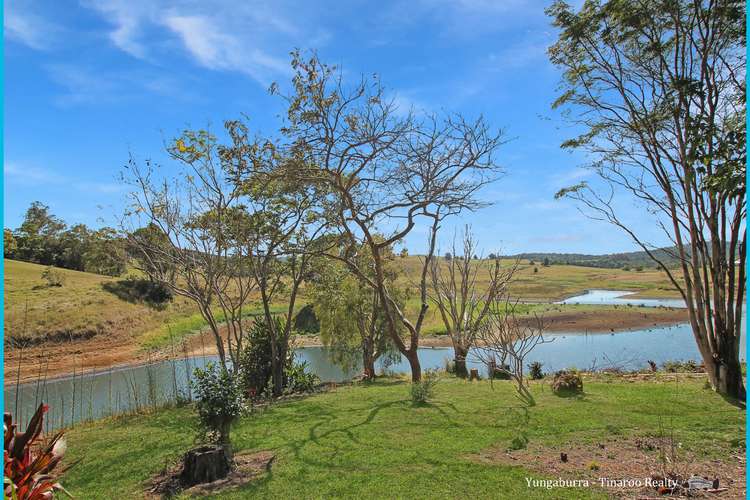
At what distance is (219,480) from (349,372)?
13623mm

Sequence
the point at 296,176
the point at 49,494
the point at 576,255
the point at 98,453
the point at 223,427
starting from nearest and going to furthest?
the point at 49,494
the point at 223,427
the point at 98,453
the point at 296,176
the point at 576,255

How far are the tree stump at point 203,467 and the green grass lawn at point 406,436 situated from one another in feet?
1.73

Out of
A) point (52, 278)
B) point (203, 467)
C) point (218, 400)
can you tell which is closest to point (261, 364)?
point (218, 400)

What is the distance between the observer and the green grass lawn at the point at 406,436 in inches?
196

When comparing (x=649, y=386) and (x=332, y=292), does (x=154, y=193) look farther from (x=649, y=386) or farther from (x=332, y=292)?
(x=649, y=386)

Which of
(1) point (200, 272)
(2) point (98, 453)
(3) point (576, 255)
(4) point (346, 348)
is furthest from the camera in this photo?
(3) point (576, 255)

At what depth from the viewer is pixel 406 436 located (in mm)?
6648

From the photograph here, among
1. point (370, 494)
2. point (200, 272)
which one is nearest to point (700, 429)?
point (370, 494)

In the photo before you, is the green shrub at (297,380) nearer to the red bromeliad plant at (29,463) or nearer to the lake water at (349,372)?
the lake water at (349,372)

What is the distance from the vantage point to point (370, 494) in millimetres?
4719

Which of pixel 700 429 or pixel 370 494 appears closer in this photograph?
pixel 370 494

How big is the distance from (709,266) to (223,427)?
9.09 m

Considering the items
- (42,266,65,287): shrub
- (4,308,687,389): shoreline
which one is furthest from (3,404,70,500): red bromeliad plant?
(42,266,65,287): shrub

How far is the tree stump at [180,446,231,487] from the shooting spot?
17.5 ft
